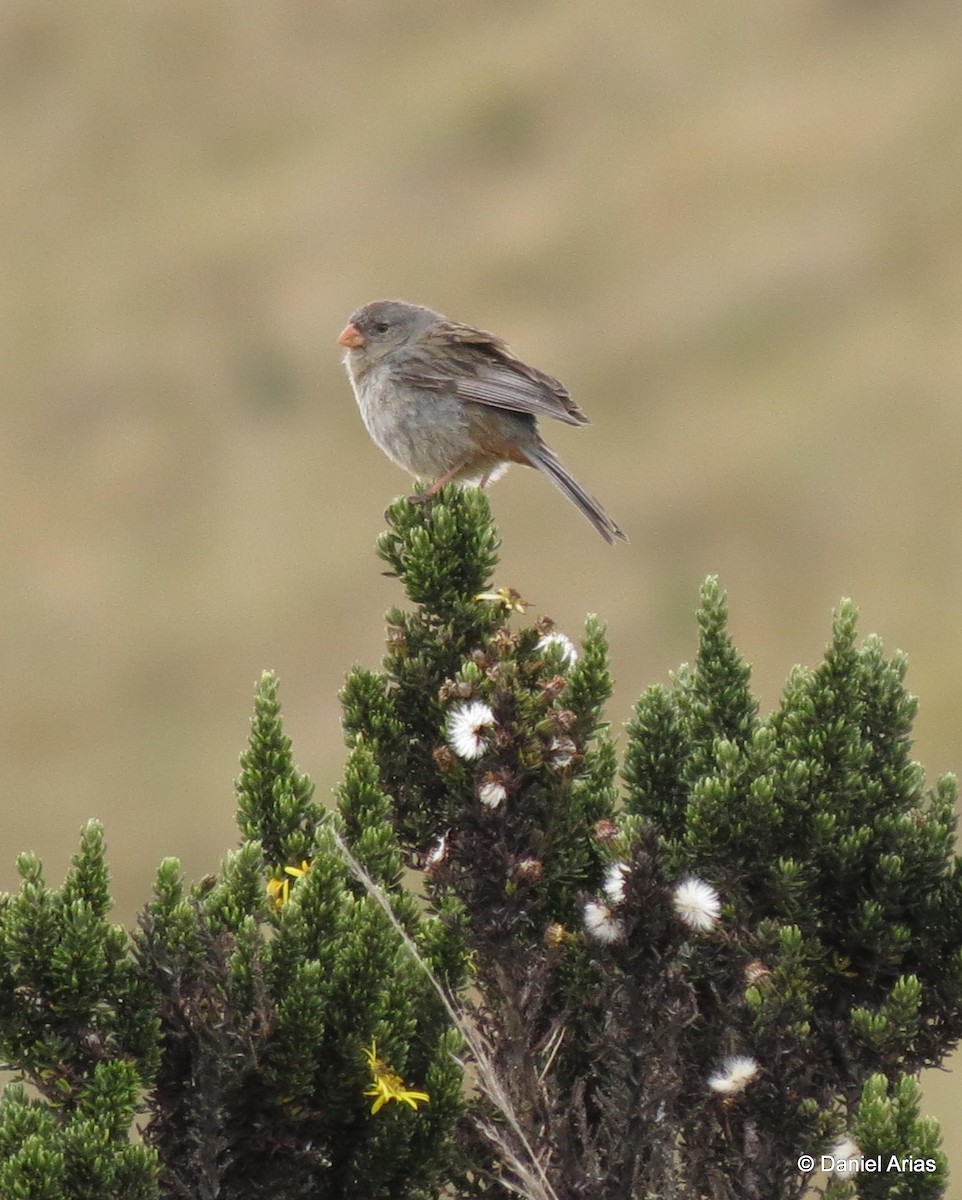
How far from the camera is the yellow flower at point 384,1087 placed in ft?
13.9

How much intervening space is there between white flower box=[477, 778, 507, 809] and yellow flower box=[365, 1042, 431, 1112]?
0.63m

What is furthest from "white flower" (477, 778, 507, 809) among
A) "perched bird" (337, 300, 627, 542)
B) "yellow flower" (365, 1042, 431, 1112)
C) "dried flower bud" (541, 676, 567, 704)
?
"perched bird" (337, 300, 627, 542)

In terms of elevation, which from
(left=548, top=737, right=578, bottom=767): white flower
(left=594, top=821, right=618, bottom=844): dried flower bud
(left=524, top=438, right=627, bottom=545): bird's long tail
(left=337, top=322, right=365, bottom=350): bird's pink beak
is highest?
(left=337, top=322, right=365, bottom=350): bird's pink beak

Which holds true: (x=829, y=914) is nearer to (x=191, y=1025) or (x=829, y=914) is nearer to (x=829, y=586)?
(x=191, y=1025)

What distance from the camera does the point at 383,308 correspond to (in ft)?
26.9

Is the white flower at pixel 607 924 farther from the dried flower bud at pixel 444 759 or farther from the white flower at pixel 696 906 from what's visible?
the dried flower bud at pixel 444 759

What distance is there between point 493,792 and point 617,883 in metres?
0.36

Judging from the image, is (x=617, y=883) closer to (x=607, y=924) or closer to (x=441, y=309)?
(x=607, y=924)

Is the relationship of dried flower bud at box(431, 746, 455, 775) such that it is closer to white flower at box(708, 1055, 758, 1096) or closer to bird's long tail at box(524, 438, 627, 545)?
white flower at box(708, 1055, 758, 1096)

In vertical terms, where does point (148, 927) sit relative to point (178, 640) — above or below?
below

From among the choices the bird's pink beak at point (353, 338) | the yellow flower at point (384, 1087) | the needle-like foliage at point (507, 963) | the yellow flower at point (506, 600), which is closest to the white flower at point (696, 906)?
the needle-like foliage at point (507, 963)

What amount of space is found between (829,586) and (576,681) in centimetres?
3117

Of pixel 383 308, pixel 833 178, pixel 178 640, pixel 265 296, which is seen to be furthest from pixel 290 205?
pixel 383 308

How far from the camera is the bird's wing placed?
759cm
